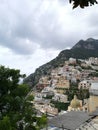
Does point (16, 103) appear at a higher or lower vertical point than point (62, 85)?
lower

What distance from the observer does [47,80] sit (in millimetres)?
168500

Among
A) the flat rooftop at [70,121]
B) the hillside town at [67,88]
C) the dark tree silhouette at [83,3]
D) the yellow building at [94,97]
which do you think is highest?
the hillside town at [67,88]

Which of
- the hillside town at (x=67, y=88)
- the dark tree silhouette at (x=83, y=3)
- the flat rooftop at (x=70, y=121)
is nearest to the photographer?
the dark tree silhouette at (x=83, y=3)

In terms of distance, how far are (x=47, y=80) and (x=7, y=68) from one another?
14980 centimetres

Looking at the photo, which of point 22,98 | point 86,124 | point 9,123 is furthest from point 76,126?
point 9,123

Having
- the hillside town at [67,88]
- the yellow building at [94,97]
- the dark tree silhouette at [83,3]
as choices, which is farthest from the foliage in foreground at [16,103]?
the hillside town at [67,88]

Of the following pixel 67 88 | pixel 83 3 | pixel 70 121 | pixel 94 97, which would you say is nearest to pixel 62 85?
pixel 67 88

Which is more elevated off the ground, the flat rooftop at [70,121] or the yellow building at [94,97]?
the yellow building at [94,97]

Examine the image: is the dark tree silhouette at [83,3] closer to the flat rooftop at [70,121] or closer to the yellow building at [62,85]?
the flat rooftop at [70,121]

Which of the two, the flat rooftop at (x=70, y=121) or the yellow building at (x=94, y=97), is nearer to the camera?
the flat rooftop at (x=70, y=121)

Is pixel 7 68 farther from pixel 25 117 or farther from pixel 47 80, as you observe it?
pixel 47 80

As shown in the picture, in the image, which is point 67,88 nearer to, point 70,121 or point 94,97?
point 94,97

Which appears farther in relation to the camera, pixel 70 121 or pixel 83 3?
pixel 70 121

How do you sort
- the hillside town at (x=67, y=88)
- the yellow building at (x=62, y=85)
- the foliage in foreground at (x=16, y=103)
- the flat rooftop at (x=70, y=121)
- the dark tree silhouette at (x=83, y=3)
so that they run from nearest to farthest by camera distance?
1. the dark tree silhouette at (x=83, y=3)
2. the foliage in foreground at (x=16, y=103)
3. the flat rooftop at (x=70, y=121)
4. the hillside town at (x=67, y=88)
5. the yellow building at (x=62, y=85)
